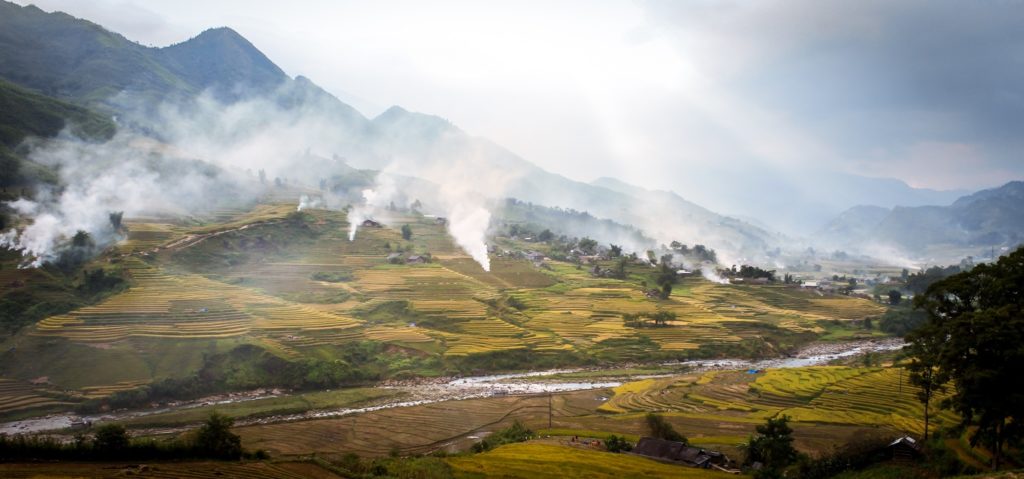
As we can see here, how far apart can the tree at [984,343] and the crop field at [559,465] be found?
365 inches

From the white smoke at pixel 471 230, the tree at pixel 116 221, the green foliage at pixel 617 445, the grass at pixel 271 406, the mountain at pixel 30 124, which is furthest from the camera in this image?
the white smoke at pixel 471 230

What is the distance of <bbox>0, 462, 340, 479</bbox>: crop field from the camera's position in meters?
16.8

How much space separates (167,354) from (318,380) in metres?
10.2

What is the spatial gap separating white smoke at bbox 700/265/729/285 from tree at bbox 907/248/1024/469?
68.5 m

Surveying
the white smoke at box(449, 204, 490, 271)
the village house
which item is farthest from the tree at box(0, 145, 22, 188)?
the village house

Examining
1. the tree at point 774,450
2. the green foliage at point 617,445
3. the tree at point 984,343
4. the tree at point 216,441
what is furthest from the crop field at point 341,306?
the tree at point 984,343

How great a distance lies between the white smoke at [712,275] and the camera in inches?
3594

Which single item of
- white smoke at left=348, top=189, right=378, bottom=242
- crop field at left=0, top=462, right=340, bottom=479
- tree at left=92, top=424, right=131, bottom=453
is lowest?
crop field at left=0, top=462, right=340, bottom=479

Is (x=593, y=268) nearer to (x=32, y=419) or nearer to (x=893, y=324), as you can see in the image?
(x=893, y=324)

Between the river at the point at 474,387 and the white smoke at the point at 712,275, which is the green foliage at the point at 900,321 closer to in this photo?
the river at the point at 474,387

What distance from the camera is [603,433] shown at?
104 feet

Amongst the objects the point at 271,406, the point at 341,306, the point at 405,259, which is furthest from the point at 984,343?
the point at 405,259

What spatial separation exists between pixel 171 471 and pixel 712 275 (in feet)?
294

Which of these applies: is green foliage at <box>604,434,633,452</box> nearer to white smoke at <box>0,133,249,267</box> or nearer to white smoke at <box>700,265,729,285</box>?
white smoke at <box>0,133,249,267</box>
